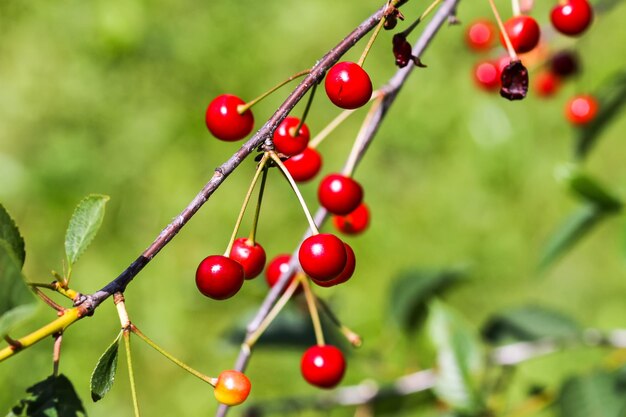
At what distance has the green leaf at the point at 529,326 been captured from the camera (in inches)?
89.5

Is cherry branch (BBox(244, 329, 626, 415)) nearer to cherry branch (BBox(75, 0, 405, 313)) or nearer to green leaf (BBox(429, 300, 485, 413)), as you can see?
green leaf (BBox(429, 300, 485, 413))

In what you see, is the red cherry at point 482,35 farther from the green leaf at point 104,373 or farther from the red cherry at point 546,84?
the green leaf at point 104,373

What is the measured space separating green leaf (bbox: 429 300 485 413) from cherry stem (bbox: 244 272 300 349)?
0.57 metres

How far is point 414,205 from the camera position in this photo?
14.0 feet

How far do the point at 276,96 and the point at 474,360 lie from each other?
8.45ft

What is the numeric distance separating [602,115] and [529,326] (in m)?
0.66

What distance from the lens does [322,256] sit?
1179 mm

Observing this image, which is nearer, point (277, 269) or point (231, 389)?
point (231, 389)

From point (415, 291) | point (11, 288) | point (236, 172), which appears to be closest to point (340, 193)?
point (11, 288)

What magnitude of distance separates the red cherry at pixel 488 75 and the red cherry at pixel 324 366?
4.11 feet

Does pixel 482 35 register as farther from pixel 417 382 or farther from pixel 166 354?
pixel 166 354

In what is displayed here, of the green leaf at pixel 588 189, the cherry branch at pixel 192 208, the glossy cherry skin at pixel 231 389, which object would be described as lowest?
the glossy cherry skin at pixel 231 389

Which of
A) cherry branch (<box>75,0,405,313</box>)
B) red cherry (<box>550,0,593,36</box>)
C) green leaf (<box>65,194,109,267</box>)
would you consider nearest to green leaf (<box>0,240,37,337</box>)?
cherry branch (<box>75,0,405,313</box>)

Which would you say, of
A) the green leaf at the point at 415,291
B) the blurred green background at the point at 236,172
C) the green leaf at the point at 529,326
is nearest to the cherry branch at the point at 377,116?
the green leaf at the point at 415,291
